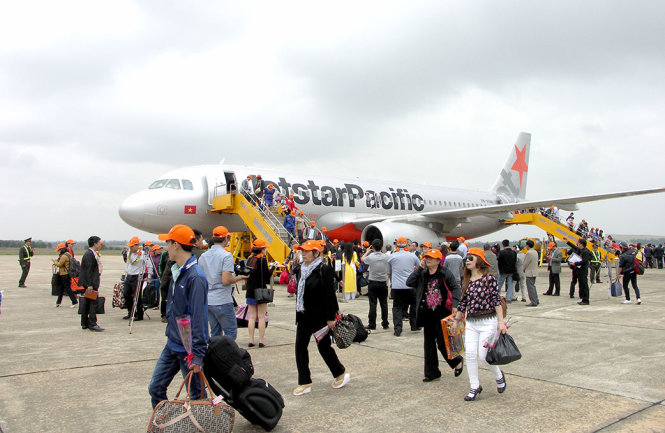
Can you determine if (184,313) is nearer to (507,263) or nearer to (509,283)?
(507,263)

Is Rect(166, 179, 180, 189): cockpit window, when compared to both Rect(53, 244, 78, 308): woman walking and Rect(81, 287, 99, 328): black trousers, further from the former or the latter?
Rect(81, 287, 99, 328): black trousers

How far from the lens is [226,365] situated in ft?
12.3

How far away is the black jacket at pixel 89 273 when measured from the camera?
27.2 ft

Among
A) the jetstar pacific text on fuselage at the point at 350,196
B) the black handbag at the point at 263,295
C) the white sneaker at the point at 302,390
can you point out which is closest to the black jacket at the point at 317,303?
the white sneaker at the point at 302,390

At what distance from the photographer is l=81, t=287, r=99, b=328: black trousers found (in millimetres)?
8266

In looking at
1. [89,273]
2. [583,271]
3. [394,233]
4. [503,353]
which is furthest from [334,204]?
[503,353]

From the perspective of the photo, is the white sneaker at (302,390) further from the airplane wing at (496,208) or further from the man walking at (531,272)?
the airplane wing at (496,208)

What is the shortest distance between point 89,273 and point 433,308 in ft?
19.3

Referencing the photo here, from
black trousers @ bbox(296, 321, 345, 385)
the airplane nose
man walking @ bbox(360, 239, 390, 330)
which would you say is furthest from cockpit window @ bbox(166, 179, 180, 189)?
black trousers @ bbox(296, 321, 345, 385)

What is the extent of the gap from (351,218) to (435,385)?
1541cm

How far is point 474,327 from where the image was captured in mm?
4891

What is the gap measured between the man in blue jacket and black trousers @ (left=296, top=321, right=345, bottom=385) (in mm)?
1394

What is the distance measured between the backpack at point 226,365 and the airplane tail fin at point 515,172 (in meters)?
31.5

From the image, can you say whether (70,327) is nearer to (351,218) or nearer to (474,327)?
(474,327)
